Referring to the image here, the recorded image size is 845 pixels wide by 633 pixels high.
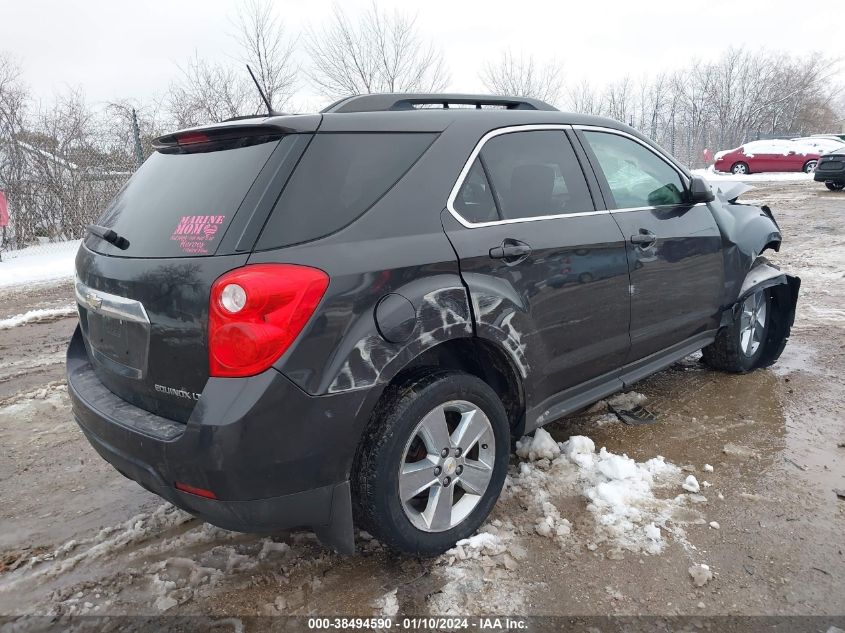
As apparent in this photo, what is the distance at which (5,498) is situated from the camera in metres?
3.03

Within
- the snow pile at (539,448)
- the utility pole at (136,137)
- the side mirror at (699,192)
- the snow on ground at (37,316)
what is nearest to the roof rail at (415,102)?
the side mirror at (699,192)

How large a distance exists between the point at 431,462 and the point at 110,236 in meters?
1.61

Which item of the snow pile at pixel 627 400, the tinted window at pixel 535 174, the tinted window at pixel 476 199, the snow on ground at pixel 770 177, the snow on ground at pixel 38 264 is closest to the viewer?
the tinted window at pixel 476 199

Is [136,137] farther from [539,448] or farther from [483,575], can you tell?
[483,575]

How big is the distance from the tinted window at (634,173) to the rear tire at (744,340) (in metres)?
1.08

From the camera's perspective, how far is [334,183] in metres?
2.12

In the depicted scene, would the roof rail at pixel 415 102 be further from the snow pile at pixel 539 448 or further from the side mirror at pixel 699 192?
the snow pile at pixel 539 448

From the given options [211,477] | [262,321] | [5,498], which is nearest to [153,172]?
[262,321]

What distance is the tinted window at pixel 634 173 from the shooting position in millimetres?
3209

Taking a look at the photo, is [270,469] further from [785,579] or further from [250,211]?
[785,579]

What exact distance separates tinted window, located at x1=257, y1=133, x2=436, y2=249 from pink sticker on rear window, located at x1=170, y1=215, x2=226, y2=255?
0.71 ft

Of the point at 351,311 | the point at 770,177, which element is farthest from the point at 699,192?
the point at 770,177

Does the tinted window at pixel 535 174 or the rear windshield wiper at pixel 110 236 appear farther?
the tinted window at pixel 535 174

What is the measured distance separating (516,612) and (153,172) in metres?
2.35
